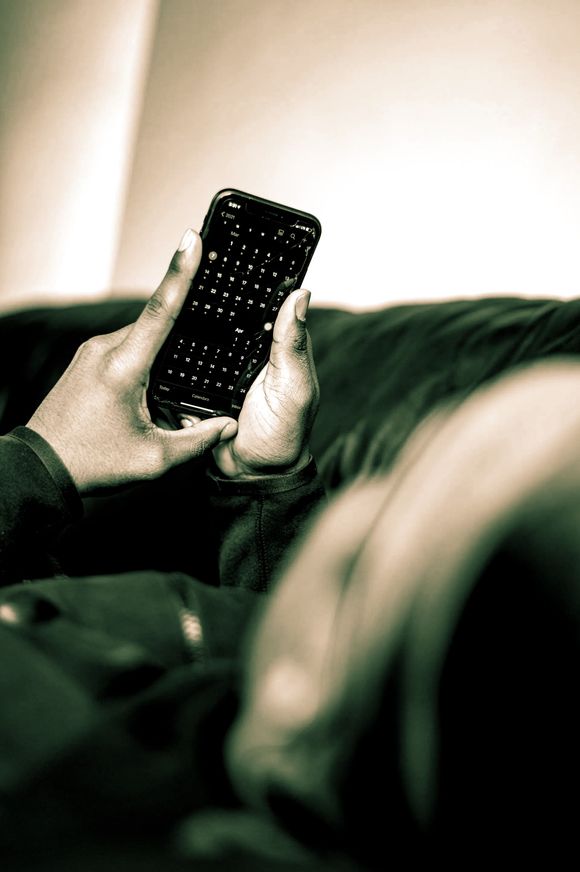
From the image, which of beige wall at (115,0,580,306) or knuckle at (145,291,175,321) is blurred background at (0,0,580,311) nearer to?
beige wall at (115,0,580,306)

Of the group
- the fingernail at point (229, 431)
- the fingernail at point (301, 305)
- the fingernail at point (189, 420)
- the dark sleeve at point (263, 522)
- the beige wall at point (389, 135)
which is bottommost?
the dark sleeve at point (263, 522)

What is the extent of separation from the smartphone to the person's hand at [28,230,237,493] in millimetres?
22

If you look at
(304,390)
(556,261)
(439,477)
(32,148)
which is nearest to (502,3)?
(556,261)

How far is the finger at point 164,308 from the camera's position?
73 cm

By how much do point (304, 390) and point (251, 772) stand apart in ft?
1.77

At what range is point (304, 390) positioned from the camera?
29.4 inches

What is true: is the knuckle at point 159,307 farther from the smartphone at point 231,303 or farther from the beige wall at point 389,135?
the beige wall at point 389,135

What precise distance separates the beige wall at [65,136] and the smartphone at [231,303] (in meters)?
1.03

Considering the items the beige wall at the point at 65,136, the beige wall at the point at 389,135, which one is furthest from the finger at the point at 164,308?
the beige wall at the point at 65,136

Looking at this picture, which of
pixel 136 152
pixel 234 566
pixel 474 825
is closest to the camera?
pixel 474 825

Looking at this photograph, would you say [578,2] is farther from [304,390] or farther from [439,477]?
[439,477]

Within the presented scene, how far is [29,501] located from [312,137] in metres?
0.92

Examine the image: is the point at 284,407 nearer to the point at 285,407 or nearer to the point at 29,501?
the point at 285,407

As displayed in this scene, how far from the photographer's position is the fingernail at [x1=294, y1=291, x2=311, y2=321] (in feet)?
2.41
